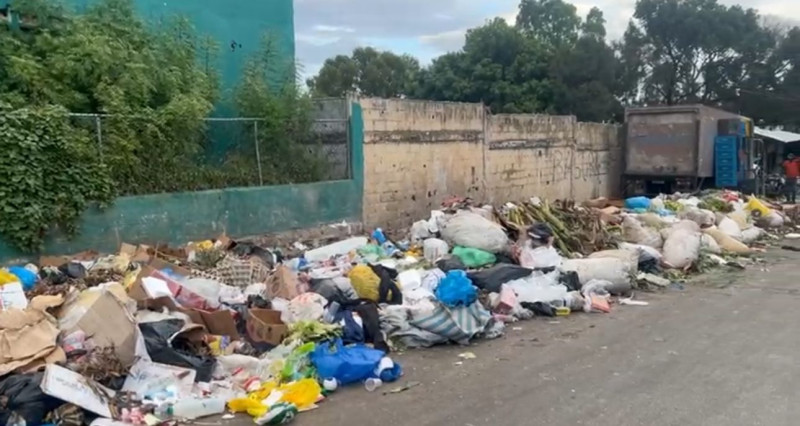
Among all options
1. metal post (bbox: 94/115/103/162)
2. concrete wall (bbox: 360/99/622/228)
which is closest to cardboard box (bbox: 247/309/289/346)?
metal post (bbox: 94/115/103/162)

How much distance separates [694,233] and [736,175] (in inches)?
330

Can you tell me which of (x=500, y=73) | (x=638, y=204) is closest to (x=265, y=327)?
(x=638, y=204)

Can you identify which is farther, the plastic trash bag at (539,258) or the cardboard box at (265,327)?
the plastic trash bag at (539,258)

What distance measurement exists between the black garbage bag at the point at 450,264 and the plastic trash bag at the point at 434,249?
0.37 meters

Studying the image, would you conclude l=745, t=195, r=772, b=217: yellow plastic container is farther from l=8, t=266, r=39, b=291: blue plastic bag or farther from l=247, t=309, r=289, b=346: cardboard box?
l=8, t=266, r=39, b=291: blue plastic bag

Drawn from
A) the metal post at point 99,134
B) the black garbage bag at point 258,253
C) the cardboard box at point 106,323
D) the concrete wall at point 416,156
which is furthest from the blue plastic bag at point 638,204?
the cardboard box at point 106,323

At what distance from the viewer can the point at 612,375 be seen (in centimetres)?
556

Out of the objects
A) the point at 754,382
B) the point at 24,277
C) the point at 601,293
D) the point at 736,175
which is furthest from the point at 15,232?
the point at 736,175

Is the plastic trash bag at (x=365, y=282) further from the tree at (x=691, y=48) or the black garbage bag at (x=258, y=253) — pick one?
the tree at (x=691, y=48)

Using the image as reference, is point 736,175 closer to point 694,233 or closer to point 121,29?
point 694,233

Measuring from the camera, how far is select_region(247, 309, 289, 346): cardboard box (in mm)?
6035

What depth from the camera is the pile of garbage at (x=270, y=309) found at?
194 inches

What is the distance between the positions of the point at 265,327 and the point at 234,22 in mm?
7642

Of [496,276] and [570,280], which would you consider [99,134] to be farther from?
[570,280]
